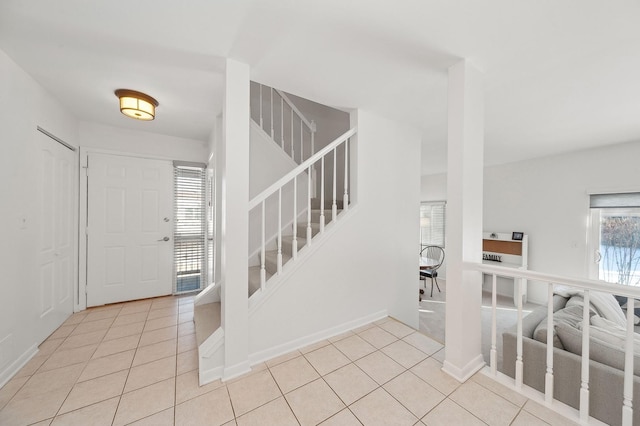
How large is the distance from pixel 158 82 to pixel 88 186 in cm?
198

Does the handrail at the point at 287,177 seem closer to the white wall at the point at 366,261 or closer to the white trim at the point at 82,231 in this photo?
the white wall at the point at 366,261

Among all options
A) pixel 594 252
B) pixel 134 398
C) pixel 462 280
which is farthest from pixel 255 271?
pixel 594 252

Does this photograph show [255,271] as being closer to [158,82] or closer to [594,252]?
[158,82]

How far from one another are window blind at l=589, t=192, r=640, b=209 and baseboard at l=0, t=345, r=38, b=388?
706cm

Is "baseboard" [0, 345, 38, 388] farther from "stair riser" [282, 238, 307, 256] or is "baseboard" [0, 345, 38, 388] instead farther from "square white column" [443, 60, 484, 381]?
"square white column" [443, 60, 484, 381]

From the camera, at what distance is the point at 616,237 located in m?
3.51

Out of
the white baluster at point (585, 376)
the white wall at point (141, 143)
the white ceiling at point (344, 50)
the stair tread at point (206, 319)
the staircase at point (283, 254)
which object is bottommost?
the stair tread at point (206, 319)

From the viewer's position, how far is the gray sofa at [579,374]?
1341 mm

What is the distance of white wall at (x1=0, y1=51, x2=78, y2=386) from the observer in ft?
5.58

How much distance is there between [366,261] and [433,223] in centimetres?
425

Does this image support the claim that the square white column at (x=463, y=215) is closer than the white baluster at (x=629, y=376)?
No

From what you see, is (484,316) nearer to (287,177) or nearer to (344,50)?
(287,177)

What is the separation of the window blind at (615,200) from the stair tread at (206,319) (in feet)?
18.6

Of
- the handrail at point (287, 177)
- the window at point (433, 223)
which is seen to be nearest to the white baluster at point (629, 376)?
the handrail at point (287, 177)
